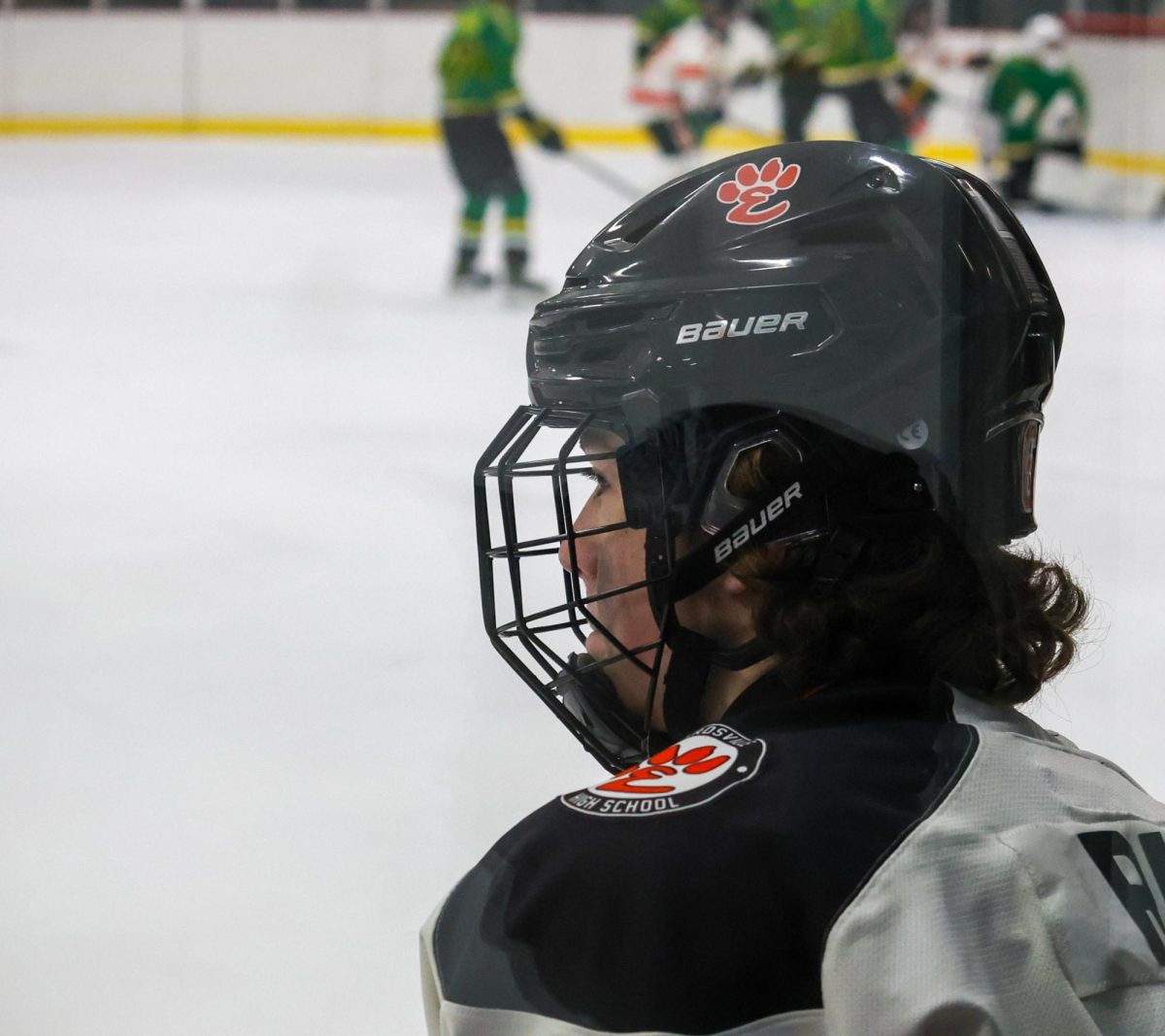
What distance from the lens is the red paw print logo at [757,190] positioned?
2.30 feet

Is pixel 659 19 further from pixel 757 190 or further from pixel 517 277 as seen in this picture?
pixel 757 190

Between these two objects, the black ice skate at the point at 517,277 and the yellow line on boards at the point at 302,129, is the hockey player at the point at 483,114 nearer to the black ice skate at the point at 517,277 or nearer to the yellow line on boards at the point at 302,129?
the yellow line on boards at the point at 302,129

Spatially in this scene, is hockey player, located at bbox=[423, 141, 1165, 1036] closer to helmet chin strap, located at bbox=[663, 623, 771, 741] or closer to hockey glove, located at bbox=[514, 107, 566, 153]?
helmet chin strap, located at bbox=[663, 623, 771, 741]

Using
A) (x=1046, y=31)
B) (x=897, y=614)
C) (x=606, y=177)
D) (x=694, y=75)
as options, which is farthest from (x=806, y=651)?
(x=694, y=75)

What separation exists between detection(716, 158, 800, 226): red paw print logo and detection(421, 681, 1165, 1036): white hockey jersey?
0.72 ft

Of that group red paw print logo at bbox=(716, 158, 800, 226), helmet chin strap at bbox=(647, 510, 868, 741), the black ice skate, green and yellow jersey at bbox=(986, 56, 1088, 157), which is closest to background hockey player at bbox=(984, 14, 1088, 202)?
green and yellow jersey at bbox=(986, 56, 1088, 157)

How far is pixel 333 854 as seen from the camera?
4.08 feet

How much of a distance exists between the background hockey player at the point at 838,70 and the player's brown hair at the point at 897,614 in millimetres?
1936

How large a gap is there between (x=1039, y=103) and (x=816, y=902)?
75.8 inches

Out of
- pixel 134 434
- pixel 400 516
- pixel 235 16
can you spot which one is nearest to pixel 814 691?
pixel 400 516

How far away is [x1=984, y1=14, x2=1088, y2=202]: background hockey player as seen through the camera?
3.76 feet

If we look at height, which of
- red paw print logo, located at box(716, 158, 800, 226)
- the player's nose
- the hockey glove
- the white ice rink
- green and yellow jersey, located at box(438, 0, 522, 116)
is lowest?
the white ice rink

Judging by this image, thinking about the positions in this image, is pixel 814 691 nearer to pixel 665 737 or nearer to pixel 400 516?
pixel 665 737

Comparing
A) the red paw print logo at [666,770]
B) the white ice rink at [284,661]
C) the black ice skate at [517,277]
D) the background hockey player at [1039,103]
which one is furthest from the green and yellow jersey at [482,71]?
the red paw print logo at [666,770]
